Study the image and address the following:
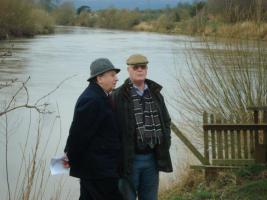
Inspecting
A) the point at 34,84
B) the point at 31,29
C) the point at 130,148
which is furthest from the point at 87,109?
the point at 31,29

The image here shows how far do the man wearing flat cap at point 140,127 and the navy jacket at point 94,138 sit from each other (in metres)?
0.32

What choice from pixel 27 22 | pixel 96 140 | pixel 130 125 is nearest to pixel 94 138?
pixel 96 140

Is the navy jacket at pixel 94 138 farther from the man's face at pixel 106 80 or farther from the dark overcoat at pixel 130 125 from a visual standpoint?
the dark overcoat at pixel 130 125

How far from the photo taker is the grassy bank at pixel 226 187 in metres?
6.44

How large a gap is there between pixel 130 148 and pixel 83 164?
1.55 feet

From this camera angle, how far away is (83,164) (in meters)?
4.08

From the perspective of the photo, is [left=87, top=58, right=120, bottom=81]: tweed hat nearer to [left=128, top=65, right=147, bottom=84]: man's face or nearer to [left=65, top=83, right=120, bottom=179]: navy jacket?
[left=65, top=83, right=120, bottom=179]: navy jacket

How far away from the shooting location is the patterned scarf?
14.7ft

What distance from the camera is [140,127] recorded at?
14.7ft

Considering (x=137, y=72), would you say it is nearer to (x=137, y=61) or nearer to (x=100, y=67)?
(x=137, y=61)

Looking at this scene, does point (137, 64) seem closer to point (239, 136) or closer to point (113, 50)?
point (239, 136)

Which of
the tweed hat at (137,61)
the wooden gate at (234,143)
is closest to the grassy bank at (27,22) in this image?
the wooden gate at (234,143)

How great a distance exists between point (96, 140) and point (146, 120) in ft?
1.99

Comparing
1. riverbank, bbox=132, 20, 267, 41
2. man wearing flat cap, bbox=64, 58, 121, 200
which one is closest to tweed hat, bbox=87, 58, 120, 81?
man wearing flat cap, bbox=64, 58, 121, 200
